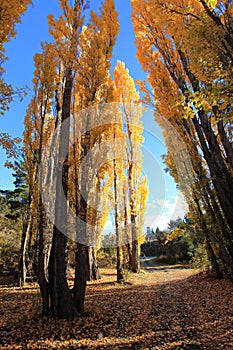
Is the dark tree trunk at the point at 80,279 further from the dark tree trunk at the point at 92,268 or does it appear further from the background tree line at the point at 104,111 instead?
the dark tree trunk at the point at 92,268

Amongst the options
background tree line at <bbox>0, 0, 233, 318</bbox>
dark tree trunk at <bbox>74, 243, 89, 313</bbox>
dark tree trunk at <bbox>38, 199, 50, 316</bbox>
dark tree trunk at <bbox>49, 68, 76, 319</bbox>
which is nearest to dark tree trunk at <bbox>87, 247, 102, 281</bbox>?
background tree line at <bbox>0, 0, 233, 318</bbox>

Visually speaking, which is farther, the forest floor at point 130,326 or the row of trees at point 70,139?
the row of trees at point 70,139

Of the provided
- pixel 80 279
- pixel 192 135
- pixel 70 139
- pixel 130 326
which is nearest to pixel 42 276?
pixel 80 279

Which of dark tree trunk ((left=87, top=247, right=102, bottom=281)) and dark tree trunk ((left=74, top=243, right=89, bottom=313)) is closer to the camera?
dark tree trunk ((left=74, top=243, right=89, bottom=313))

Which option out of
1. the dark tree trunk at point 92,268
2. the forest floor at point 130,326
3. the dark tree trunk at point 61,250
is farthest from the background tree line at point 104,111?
the dark tree trunk at point 92,268

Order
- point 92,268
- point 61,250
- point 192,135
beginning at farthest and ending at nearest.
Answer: point 92,268 < point 192,135 < point 61,250

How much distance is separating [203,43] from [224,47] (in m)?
0.28

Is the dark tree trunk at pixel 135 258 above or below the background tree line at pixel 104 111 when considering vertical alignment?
below

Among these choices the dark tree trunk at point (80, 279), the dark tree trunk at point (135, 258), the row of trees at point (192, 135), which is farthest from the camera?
the dark tree trunk at point (135, 258)

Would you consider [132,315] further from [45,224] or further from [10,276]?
[10,276]

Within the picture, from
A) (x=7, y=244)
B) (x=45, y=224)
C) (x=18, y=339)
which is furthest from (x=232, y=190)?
(x=7, y=244)

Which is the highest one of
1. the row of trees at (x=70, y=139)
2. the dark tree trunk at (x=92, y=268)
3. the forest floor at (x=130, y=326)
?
the row of trees at (x=70, y=139)

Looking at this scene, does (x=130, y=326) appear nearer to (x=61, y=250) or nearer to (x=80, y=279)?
(x=80, y=279)

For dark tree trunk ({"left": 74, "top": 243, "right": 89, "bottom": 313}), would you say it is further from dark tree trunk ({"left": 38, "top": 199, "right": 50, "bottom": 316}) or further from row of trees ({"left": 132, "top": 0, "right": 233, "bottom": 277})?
row of trees ({"left": 132, "top": 0, "right": 233, "bottom": 277})
